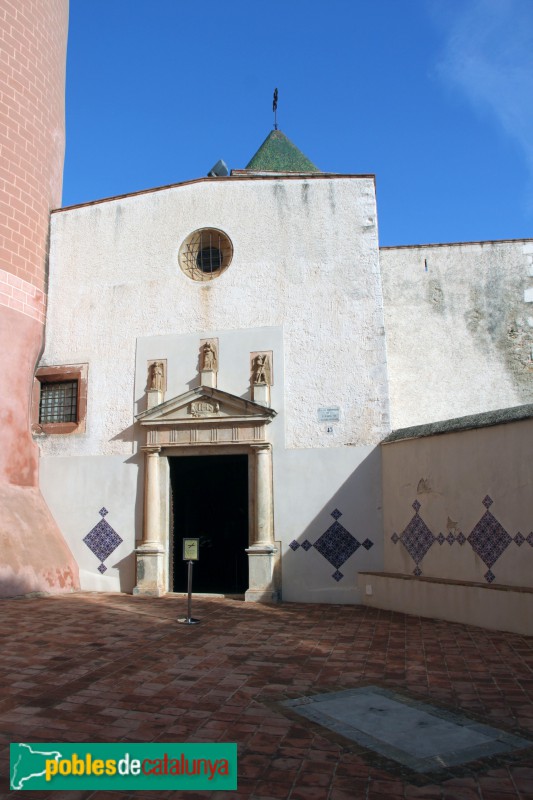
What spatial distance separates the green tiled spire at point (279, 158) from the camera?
1697cm

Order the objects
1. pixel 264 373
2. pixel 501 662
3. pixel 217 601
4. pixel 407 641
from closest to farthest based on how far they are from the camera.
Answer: pixel 501 662 < pixel 407 641 < pixel 217 601 < pixel 264 373

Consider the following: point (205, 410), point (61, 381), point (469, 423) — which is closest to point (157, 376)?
point (205, 410)

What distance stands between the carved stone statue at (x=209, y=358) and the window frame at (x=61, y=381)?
2204 mm

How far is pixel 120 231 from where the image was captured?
1126 cm

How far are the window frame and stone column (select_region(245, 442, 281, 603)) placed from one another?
3155 millimetres

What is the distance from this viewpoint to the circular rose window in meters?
10.8

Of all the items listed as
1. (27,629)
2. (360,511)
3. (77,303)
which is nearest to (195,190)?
(77,303)

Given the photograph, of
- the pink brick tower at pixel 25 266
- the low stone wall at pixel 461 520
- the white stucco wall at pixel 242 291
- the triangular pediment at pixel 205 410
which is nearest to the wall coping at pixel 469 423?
the low stone wall at pixel 461 520

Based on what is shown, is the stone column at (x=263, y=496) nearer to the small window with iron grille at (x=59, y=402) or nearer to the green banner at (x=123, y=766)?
the small window with iron grille at (x=59, y=402)

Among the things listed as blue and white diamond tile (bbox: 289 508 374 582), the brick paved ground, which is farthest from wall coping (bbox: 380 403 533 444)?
the brick paved ground

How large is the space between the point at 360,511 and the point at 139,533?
11.4ft

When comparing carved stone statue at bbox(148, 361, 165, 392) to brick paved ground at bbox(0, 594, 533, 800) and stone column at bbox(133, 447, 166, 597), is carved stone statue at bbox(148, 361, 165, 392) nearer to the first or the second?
stone column at bbox(133, 447, 166, 597)

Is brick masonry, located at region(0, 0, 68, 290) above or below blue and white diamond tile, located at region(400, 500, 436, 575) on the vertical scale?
above

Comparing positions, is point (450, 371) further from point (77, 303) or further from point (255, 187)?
point (77, 303)
